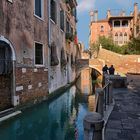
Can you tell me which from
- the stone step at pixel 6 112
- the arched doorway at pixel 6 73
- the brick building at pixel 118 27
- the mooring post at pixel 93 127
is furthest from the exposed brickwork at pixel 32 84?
the brick building at pixel 118 27

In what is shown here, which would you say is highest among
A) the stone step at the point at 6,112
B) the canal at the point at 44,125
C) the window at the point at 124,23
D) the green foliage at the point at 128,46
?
the window at the point at 124,23

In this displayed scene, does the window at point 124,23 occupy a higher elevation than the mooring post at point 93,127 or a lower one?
higher

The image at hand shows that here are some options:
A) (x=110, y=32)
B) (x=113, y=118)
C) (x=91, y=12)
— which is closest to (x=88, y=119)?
(x=113, y=118)

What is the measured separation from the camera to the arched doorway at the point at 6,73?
25.5 feet

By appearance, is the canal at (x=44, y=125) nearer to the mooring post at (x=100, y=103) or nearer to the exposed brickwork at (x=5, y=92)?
the exposed brickwork at (x=5, y=92)

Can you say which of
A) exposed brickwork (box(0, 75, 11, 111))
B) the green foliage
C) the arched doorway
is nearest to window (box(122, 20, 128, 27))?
the green foliage

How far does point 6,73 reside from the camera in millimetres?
7953

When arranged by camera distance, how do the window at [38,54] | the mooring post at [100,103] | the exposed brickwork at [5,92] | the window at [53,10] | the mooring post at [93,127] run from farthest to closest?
the window at [53,10] < the window at [38,54] < the exposed brickwork at [5,92] < the mooring post at [100,103] < the mooring post at [93,127]

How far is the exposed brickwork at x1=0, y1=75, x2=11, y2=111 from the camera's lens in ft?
25.5

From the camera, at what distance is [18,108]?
333 inches

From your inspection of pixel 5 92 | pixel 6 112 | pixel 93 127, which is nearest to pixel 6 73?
pixel 5 92

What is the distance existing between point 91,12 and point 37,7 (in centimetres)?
3406

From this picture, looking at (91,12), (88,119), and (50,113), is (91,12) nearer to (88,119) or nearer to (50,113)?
(50,113)

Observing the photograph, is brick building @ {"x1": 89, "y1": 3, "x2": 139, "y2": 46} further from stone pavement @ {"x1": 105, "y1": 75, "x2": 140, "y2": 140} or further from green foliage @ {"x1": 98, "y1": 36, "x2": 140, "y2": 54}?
stone pavement @ {"x1": 105, "y1": 75, "x2": 140, "y2": 140}
